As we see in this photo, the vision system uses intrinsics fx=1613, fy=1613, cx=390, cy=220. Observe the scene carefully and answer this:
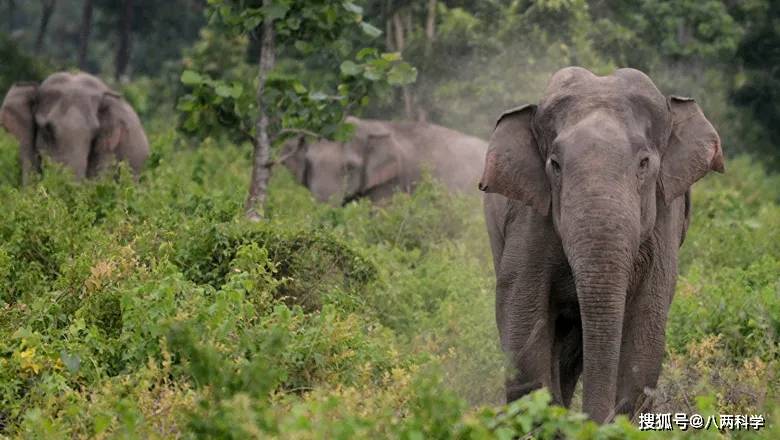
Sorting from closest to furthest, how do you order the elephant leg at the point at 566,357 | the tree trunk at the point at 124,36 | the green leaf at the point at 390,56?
the elephant leg at the point at 566,357
the green leaf at the point at 390,56
the tree trunk at the point at 124,36

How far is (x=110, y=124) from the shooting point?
16516mm

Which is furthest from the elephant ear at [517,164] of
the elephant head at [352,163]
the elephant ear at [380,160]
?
the elephant ear at [380,160]

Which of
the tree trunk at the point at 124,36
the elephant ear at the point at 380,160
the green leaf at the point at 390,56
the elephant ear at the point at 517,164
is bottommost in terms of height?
the tree trunk at the point at 124,36

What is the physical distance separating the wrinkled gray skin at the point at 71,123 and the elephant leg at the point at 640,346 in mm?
8665

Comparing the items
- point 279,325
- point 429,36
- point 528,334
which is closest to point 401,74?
point 528,334

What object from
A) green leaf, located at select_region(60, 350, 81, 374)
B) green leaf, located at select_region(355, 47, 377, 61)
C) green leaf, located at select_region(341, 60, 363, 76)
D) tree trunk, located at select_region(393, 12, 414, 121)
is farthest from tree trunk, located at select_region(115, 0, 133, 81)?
green leaf, located at select_region(60, 350, 81, 374)

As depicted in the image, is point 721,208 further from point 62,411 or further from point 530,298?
point 62,411

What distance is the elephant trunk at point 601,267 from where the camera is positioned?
672 cm

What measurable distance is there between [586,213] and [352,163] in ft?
40.6

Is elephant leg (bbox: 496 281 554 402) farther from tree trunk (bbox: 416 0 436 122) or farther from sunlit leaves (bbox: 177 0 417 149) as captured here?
tree trunk (bbox: 416 0 436 122)

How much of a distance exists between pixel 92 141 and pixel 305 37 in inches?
175

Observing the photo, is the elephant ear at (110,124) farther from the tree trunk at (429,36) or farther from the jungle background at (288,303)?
the tree trunk at (429,36)

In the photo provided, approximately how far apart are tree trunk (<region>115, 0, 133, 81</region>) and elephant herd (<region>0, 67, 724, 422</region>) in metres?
25.6

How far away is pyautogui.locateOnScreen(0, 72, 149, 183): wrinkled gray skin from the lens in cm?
1565
